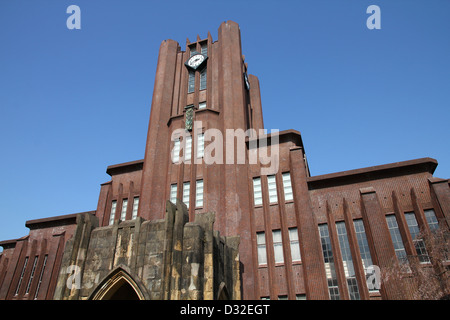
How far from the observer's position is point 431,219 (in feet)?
61.2

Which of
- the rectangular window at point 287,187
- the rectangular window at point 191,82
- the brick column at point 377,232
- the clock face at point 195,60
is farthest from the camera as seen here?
the clock face at point 195,60

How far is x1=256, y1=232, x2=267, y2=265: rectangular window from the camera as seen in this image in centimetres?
2027

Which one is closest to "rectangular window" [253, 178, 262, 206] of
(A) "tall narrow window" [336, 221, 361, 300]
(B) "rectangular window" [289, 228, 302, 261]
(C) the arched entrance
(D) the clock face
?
(B) "rectangular window" [289, 228, 302, 261]

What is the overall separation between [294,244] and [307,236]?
1140mm

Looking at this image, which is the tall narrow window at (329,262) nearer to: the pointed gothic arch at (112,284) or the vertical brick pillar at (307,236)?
the vertical brick pillar at (307,236)

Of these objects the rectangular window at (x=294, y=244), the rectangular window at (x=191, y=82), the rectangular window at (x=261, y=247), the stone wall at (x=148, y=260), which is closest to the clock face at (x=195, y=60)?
the rectangular window at (x=191, y=82)

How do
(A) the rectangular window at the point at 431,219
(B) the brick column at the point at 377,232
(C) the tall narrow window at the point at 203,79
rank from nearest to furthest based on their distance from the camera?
(B) the brick column at the point at 377,232, (A) the rectangular window at the point at 431,219, (C) the tall narrow window at the point at 203,79

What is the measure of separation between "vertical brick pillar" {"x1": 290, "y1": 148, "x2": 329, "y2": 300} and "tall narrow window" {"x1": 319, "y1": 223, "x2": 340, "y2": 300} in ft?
0.99

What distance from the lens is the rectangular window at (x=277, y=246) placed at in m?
20.0

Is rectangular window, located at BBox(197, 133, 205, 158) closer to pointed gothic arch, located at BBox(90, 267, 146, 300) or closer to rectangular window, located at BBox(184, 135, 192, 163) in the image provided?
rectangular window, located at BBox(184, 135, 192, 163)

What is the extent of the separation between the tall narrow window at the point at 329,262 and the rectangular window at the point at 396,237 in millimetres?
3559
